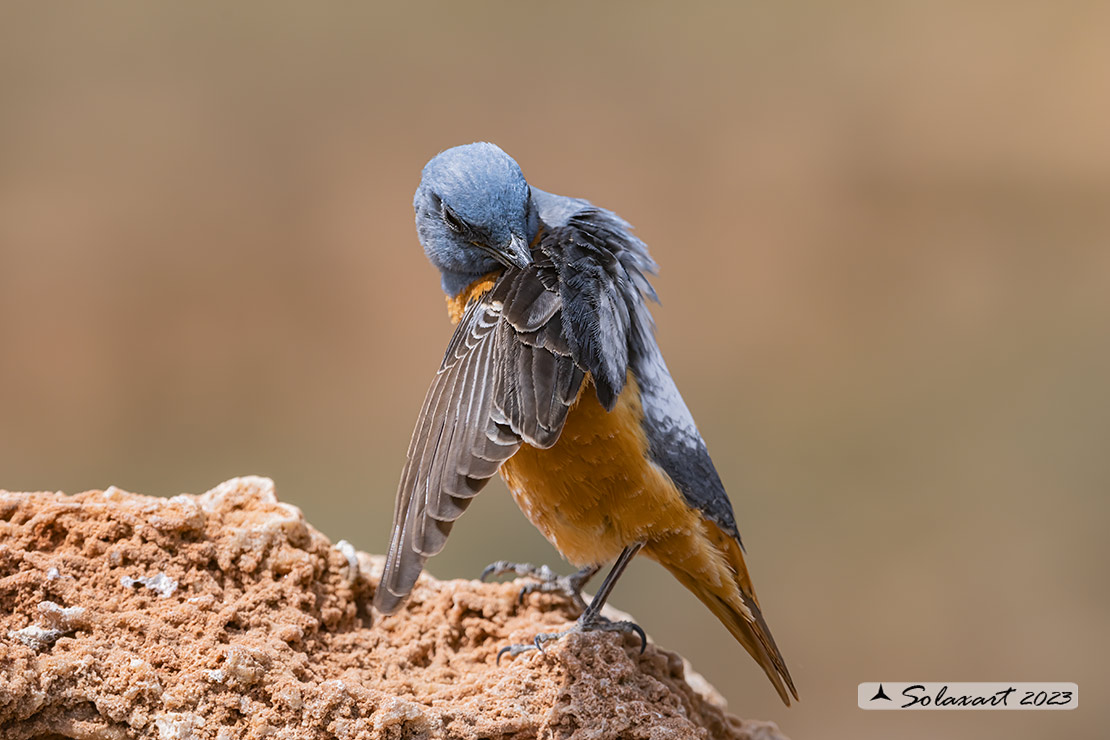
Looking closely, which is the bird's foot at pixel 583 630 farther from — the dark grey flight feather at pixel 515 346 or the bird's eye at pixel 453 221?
the bird's eye at pixel 453 221

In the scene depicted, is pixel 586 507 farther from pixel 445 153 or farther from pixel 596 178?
pixel 596 178

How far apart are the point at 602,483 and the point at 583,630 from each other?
24.1 inches

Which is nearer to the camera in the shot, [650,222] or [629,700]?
[629,700]

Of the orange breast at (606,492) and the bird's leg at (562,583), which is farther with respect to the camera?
the bird's leg at (562,583)

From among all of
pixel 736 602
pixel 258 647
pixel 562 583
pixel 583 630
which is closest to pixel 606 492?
pixel 583 630

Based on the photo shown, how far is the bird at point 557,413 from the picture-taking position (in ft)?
12.2

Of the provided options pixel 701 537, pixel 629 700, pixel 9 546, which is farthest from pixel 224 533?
pixel 701 537

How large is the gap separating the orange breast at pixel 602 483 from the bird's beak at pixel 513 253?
70 centimetres

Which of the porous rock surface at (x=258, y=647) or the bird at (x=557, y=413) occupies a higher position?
the bird at (x=557, y=413)

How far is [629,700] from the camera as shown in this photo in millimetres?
3902

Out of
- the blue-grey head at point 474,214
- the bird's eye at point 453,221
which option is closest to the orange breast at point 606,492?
the blue-grey head at point 474,214

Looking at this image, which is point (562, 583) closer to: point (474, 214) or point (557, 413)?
point (557, 413)

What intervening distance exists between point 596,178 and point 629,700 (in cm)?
969

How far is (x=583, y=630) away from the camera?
14.0ft
